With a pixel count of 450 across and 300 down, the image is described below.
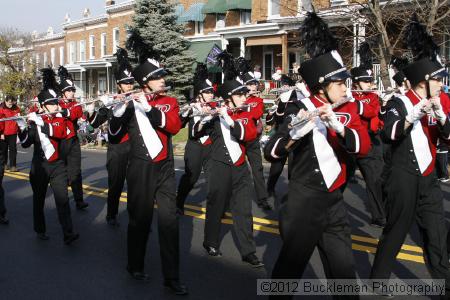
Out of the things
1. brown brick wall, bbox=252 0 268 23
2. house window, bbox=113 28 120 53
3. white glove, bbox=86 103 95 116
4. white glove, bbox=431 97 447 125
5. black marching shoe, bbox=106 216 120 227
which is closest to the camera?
white glove, bbox=431 97 447 125

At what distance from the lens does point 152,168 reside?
19.1ft

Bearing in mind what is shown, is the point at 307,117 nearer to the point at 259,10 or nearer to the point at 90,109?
the point at 90,109

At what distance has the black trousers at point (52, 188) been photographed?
765 centimetres

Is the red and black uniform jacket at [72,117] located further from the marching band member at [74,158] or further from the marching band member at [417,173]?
the marching band member at [417,173]

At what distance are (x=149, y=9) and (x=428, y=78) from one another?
28.5 m

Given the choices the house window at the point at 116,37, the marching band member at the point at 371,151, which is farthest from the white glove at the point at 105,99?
the house window at the point at 116,37

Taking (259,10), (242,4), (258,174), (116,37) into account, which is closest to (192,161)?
(258,174)

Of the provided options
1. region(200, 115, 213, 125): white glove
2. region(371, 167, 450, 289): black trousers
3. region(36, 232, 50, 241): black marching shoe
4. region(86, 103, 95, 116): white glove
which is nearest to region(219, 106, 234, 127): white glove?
region(200, 115, 213, 125): white glove

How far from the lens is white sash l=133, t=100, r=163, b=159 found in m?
5.82

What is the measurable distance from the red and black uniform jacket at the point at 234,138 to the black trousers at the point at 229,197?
0.29 feet

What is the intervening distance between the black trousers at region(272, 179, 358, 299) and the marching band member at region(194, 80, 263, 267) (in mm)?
2248

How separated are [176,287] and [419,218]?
2461 mm

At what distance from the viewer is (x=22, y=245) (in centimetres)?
766

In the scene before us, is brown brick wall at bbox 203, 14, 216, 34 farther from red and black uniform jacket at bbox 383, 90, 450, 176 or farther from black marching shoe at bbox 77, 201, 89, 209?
red and black uniform jacket at bbox 383, 90, 450, 176
